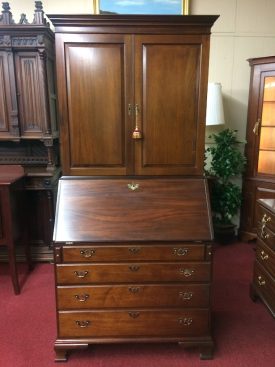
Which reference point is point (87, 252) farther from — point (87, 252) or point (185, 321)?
point (185, 321)

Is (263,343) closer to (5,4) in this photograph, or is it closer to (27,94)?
(27,94)

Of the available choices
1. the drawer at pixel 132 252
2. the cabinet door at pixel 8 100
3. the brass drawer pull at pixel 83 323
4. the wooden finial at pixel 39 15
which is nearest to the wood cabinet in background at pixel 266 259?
the drawer at pixel 132 252

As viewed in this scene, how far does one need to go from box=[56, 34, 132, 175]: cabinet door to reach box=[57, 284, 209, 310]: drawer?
0.69m

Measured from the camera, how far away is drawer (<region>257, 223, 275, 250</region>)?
81.6 inches

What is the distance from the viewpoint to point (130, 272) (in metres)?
1.74

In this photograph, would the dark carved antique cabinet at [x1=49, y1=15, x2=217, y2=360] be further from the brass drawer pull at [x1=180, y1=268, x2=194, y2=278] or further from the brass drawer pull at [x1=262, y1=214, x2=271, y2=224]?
the brass drawer pull at [x1=262, y1=214, x2=271, y2=224]

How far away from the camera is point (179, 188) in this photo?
1.84 m

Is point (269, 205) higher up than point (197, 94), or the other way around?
point (197, 94)

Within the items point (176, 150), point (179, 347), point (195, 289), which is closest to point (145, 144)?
point (176, 150)

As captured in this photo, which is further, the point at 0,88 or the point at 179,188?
the point at 0,88

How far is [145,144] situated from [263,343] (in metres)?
1.52

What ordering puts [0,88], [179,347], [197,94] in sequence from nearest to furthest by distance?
1. [197,94]
2. [179,347]
3. [0,88]

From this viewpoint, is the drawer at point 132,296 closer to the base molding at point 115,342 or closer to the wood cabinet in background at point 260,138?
the base molding at point 115,342

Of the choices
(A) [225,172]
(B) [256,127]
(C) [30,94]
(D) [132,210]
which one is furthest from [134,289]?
(B) [256,127]
